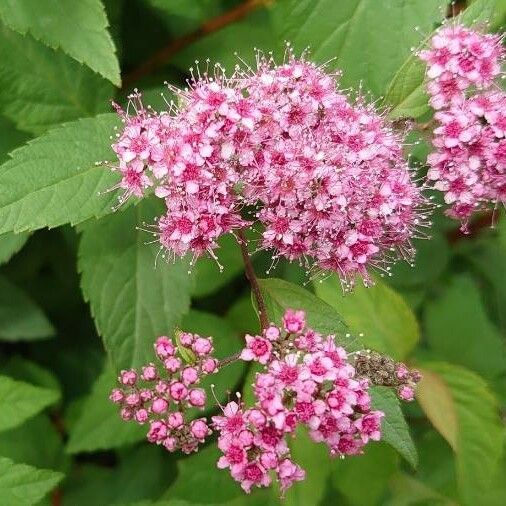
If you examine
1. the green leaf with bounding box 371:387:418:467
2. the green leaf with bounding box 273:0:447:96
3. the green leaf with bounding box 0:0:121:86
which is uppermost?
the green leaf with bounding box 273:0:447:96

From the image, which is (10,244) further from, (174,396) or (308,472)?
(308,472)

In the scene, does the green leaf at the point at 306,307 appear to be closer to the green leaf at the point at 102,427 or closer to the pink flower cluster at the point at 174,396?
the pink flower cluster at the point at 174,396

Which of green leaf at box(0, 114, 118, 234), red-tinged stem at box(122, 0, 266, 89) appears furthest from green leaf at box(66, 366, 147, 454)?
red-tinged stem at box(122, 0, 266, 89)

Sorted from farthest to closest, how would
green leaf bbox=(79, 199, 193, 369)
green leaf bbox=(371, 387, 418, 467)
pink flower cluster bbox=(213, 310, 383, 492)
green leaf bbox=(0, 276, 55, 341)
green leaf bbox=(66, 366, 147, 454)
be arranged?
green leaf bbox=(0, 276, 55, 341)
green leaf bbox=(66, 366, 147, 454)
green leaf bbox=(79, 199, 193, 369)
green leaf bbox=(371, 387, 418, 467)
pink flower cluster bbox=(213, 310, 383, 492)

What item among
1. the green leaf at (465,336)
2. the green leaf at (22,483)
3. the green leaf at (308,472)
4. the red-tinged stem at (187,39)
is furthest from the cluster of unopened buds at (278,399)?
the red-tinged stem at (187,39)

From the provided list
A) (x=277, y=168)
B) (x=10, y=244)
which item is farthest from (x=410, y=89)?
(x=10, y=244)

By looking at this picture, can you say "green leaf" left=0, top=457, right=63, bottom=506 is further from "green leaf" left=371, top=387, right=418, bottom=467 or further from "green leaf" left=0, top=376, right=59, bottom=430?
"green leaf" left=371, top=387, right=418, bottom=467
